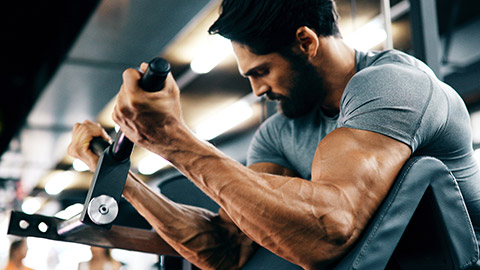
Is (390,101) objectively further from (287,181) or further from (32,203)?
(32,203)

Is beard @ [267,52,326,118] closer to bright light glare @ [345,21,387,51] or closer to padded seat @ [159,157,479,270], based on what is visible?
padded seat @ [159,157,479,270]

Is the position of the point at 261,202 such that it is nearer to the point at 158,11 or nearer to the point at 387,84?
the point at 387,84

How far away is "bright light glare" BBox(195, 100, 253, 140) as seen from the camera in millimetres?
3988

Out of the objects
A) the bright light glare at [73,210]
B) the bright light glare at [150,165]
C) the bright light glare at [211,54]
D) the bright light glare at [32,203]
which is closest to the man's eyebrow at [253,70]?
the bright light glare at [73,210]

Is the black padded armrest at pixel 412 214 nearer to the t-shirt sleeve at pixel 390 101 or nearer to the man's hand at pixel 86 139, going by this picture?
the t-shirt sleeve at pixel 390 101

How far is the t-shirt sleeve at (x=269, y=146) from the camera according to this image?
147cm

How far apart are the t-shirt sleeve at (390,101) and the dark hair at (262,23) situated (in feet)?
1.15

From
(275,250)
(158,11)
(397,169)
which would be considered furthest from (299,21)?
(158,11)

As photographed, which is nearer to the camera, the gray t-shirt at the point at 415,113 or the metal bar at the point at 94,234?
the gray t-shirt at the point at 415,113

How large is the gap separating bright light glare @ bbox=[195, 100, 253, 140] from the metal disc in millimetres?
3024

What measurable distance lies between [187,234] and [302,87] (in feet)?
1.69

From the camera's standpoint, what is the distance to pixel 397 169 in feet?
2.78

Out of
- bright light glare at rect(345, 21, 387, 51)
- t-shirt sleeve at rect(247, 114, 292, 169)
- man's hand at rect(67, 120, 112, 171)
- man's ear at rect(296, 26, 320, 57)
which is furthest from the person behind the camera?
bright light glare at rect(345, 21, 387, 51)

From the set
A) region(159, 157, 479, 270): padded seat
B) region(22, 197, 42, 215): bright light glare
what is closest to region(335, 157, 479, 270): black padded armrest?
region(159, 157, 479, 270): padded seat
